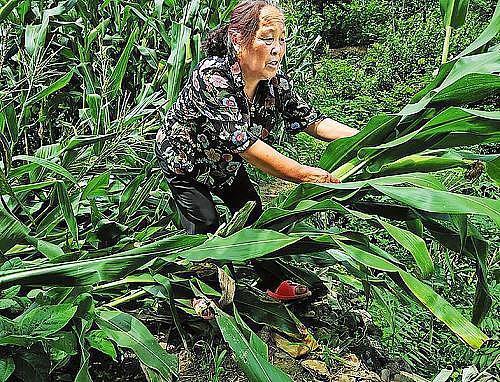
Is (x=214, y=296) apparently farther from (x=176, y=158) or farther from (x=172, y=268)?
(x=176, y=158)

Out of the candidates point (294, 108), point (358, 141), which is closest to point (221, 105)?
point (294, 108)

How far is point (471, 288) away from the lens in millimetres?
2234

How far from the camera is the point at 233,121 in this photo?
5.58 feet

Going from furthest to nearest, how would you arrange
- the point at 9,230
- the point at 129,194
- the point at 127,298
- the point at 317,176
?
the point at 129,194 < the point at 127,298 < the point at 317,176 < the point at 9,230

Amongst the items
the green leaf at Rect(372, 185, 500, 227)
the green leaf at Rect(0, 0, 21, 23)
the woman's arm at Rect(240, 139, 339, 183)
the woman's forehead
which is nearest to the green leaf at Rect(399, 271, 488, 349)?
the green leaf at Rect(372, 185, 500, 227)

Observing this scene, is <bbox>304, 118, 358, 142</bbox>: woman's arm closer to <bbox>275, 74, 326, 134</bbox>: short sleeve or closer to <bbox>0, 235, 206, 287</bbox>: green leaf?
<bbox>275, 74, 326, 134</bbox>: short sleeve

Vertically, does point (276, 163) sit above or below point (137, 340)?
above

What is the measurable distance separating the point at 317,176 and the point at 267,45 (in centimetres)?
39

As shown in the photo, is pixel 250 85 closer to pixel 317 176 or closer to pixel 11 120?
pixel 317 176

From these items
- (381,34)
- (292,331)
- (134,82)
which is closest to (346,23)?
(381,34)

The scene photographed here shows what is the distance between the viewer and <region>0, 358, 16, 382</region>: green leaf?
126cm

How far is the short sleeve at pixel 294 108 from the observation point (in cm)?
195

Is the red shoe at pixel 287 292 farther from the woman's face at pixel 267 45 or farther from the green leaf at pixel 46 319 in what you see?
the green leaf at pixel 46 319

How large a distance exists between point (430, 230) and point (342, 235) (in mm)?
242
